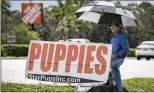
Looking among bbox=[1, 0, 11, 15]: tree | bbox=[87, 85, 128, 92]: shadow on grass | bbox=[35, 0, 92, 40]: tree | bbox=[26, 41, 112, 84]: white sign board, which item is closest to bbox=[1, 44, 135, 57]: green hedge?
bbox=[35, 0, 92, 40]: tree

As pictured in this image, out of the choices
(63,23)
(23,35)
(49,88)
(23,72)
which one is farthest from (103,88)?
(63,23)

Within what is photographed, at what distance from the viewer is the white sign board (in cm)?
879

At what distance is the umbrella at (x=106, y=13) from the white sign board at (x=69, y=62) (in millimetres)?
1339

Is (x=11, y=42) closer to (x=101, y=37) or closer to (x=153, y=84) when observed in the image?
(x=101, y=37)

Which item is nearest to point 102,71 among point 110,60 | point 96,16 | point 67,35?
point 110,60

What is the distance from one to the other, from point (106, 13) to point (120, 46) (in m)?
1.77

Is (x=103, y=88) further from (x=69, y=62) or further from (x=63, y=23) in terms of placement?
(x=63, y=23)

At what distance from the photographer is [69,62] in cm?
891

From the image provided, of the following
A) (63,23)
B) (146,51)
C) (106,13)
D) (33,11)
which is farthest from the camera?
(63,23)

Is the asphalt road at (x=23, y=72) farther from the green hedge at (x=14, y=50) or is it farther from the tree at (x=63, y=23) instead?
the tree at (x=63, y=23)

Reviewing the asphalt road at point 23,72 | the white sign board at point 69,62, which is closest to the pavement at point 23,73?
the asphalt road at point 23,72

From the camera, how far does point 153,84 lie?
11117mm

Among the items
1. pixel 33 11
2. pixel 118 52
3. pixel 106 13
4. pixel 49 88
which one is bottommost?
pixel 33 11

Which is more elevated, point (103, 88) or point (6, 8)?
point (103, 88)
